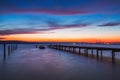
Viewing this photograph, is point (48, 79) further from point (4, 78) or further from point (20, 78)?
point (4, 78)

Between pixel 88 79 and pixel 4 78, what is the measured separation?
6.43 metres

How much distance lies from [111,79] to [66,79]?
3.31 meters

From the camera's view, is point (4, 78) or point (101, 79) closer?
point (101, 79)

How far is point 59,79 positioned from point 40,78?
4.76 feet

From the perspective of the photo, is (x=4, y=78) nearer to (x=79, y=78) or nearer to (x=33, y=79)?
(x=33, y=79)

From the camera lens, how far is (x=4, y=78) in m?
12.6

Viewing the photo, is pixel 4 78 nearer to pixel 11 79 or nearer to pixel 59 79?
pixel 11 79

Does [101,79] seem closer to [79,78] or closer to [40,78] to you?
[79,78]

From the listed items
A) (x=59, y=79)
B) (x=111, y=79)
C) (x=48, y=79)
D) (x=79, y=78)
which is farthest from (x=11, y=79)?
(x=111, y=79)

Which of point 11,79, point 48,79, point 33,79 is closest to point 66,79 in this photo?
point 48,79

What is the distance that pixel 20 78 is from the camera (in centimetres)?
1231

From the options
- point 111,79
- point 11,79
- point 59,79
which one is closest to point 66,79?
point 59,79

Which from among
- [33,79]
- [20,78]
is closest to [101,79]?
[33,79]

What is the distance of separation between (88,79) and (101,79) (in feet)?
3.09
